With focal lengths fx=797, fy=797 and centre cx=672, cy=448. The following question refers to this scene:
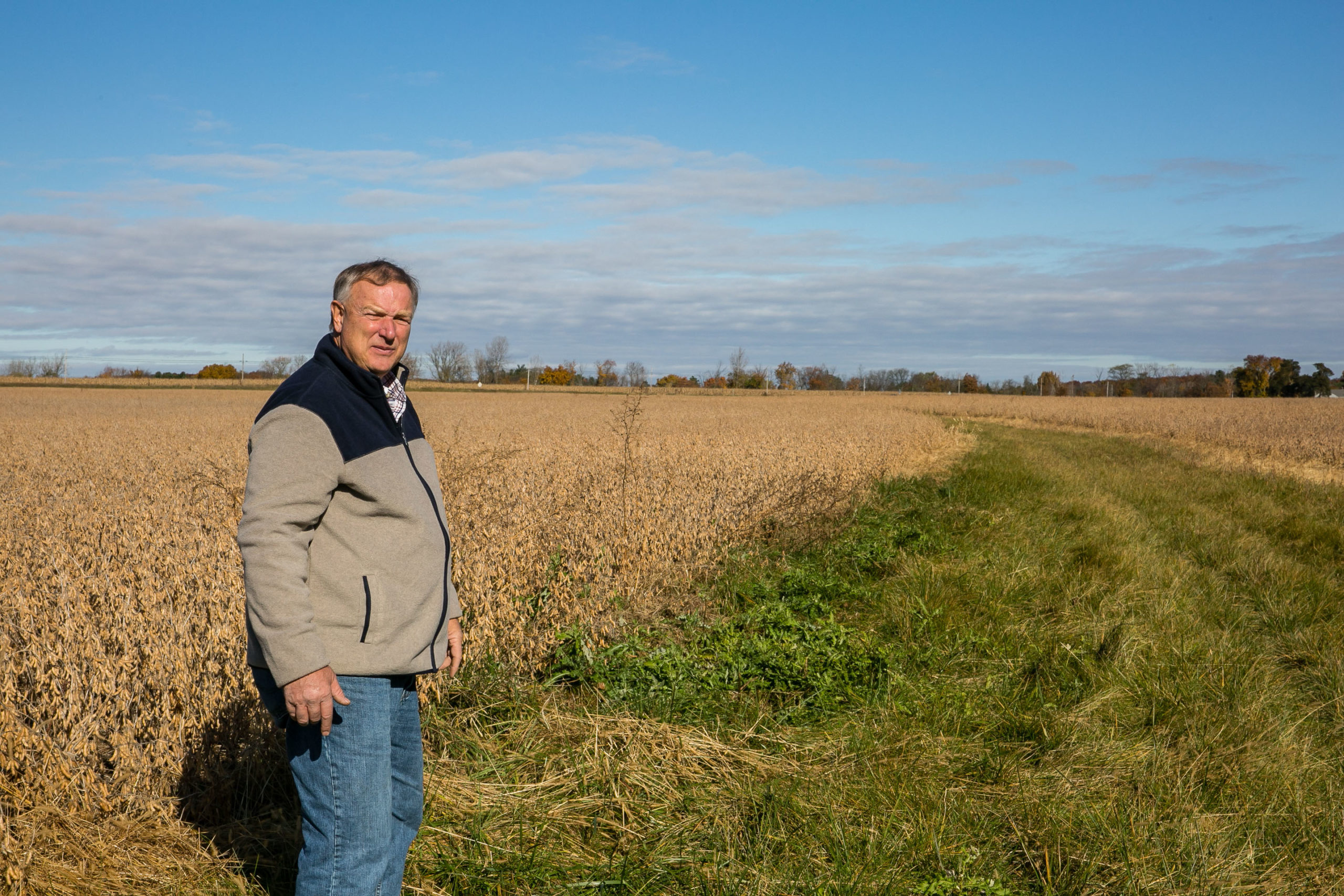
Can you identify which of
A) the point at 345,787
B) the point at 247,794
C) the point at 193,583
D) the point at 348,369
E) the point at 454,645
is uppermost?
the point at 348,369

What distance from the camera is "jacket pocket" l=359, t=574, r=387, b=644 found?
2.26m

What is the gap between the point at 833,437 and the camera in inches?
710

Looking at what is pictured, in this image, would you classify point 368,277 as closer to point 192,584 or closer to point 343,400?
point 343,400

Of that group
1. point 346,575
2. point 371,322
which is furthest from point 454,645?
Answer: point 371,322

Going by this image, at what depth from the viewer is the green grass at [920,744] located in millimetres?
3168

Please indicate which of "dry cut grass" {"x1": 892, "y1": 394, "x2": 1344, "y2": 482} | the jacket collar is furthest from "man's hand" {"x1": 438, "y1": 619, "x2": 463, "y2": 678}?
"dry cut grass" {"x1": 892, "y1": 394, "x2": 1344, "y2": 482}

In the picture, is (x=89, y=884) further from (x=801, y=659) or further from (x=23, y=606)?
(x=801, y=659)

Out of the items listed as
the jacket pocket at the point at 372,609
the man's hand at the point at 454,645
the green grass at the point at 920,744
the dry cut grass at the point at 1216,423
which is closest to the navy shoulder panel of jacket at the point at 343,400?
the jacket pocket at the point at 372,609

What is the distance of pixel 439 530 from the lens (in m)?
2.53

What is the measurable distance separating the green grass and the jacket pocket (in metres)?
1.33

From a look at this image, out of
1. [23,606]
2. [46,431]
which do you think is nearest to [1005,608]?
[23,606]

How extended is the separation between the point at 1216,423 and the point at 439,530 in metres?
35.1

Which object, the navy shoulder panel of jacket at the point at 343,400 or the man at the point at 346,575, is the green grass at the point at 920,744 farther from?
the navy shoulder panel of jacket at the point at 343,400

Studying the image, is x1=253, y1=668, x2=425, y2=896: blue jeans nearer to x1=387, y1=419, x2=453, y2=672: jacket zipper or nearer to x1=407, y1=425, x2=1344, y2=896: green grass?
x1=387, y1=419, x2=453, y2=672: jacket zipper
